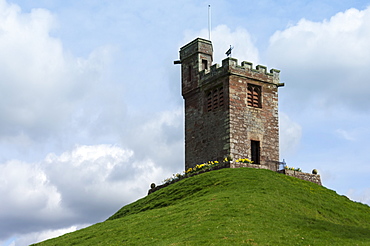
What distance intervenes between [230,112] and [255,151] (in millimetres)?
4616

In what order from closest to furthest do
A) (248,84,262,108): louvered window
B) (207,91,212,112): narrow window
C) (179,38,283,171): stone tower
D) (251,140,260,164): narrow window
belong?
1. (179,38,283,171): stone tower
2. (251,140,260,164): narrow window
3. (248,84,262,108): louvered window
4. (207,91,212,112): narrow window

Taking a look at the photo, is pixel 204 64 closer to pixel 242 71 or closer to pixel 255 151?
pixel 242 71

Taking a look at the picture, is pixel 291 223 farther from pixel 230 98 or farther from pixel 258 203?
pixel 230 98

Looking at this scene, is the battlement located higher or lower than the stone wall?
higher

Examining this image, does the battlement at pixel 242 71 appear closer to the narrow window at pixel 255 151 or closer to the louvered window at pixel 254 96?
the louvered window at pixel 254 96

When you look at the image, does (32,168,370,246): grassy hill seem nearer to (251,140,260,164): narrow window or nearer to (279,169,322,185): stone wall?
(279,169,322,185): stone wall

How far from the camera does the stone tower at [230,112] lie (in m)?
51.3

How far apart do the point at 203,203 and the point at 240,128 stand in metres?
15.3

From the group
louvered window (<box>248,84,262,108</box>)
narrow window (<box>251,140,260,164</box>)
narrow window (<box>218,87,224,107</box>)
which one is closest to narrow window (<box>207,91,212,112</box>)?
narrow window (<box>218,87,224,107</box>)

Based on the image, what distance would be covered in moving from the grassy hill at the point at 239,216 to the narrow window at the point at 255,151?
5.30m

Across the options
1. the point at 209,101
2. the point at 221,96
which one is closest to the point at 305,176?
the point at 221,96

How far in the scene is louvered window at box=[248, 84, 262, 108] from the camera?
2105 inches

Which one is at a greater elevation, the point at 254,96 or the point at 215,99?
the point at 254,96

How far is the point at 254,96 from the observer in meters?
54.0
